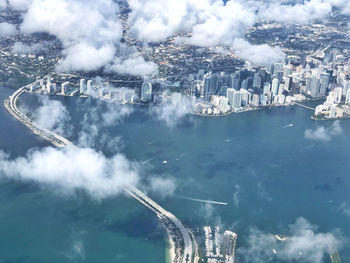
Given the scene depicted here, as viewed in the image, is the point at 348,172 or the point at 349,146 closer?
the point at 348,172

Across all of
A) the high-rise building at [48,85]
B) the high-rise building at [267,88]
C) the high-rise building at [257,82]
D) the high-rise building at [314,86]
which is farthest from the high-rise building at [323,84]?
the high-rise building at [48,85]

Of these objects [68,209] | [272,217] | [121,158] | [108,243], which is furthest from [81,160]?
[272,217]

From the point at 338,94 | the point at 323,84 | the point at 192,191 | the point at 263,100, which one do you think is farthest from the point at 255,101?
the point at 192,191

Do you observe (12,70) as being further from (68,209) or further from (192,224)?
(192,224)

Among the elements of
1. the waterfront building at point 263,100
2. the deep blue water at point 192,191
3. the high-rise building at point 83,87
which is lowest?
the deep blue water at point 192,191

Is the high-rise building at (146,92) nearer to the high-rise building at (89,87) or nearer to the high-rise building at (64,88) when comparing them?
the high-rise building at (89,87)

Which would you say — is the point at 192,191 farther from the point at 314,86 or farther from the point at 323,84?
the point at 323,84
